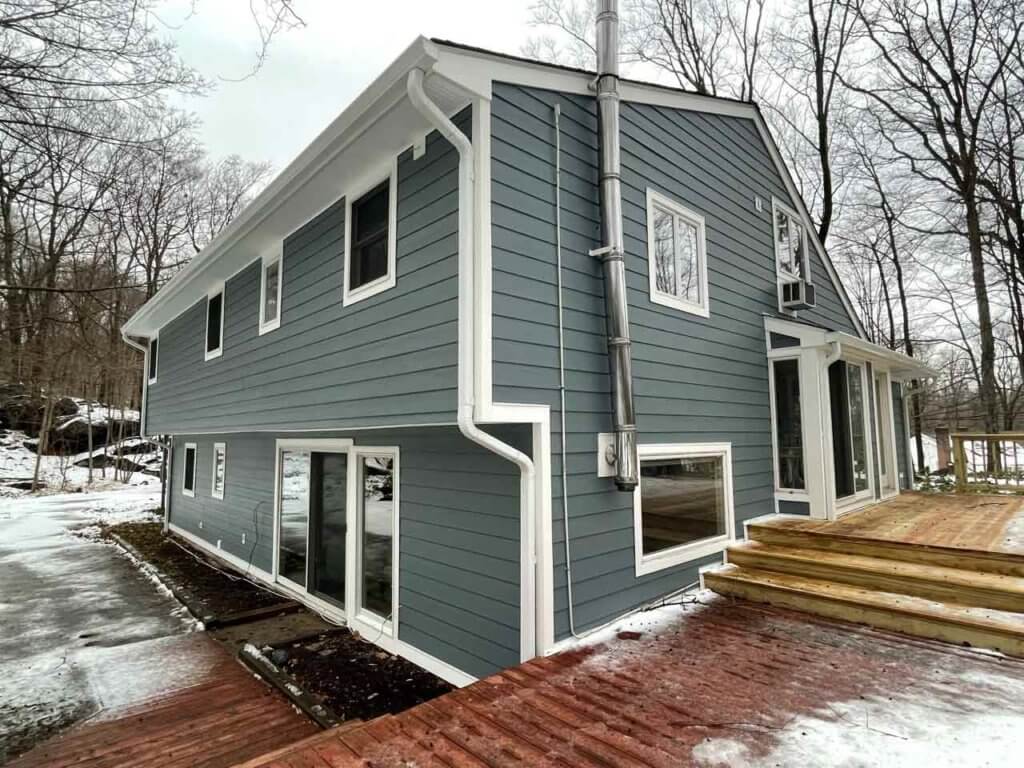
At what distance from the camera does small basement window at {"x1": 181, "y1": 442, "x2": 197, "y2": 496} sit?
444 inches

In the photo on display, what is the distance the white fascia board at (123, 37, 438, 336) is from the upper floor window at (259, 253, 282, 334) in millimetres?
458

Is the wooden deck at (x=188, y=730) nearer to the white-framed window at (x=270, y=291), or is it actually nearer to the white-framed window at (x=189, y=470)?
the white-framed window at (x=270, y=291)

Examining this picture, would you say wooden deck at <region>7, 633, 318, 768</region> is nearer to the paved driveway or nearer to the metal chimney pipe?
the paved driveway

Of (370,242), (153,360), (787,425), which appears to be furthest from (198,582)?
(787,425)

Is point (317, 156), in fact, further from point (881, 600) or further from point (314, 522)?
point (881, 600)

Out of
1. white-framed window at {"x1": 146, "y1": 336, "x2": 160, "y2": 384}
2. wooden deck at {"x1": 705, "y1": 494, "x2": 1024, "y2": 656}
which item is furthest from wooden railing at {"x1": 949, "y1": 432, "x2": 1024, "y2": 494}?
white-framed window at {"x1": 146, "y1": 336, "x2": 160, "y2": 384}

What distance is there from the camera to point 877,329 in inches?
765

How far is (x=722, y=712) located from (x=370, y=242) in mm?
4356

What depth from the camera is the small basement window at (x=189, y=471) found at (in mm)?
11273

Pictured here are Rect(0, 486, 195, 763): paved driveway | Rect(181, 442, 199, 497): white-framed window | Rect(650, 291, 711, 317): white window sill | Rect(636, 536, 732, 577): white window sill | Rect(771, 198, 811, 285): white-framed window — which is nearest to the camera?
Rect(0, 486, 195, 763): paved driveway

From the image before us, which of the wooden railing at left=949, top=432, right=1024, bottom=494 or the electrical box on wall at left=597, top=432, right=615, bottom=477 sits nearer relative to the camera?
the electrical box on wall at left=597, top=432, right=615, bottom=477

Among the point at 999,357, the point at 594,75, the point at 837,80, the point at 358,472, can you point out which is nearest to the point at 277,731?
the point at 358,472

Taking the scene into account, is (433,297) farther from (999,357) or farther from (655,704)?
(999,357)

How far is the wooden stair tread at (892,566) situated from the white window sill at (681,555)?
14cm
